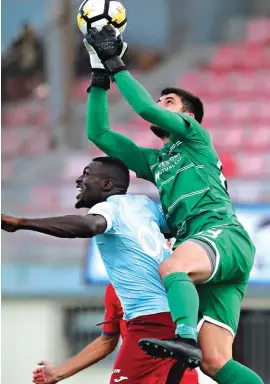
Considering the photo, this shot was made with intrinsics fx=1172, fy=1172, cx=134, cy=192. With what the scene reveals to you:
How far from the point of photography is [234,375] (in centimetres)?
456

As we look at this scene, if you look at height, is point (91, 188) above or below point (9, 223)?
above

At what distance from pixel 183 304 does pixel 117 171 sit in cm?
78

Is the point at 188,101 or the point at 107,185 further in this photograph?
the point at 188,101

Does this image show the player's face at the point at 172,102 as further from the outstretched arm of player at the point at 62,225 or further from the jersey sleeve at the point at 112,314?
the jersey sleeve at the point at 112,314

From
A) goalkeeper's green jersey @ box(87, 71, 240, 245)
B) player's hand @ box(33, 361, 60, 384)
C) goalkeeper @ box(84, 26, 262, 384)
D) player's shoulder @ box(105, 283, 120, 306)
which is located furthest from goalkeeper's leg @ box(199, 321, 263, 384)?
player's hand @ box(33, 361, 60, 384)

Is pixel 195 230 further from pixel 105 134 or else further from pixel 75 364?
pixel 75 364

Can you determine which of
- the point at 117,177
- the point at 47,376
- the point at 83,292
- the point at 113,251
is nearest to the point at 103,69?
the point at 117,177

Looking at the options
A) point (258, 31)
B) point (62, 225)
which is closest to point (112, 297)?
point (62, 225)

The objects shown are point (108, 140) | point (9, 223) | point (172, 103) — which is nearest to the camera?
point (9, 223)

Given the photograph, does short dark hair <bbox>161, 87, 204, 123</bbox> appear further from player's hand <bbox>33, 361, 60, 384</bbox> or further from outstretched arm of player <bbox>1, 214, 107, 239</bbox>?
player's hand <bbox>33, 361, 60, 384</bbox>

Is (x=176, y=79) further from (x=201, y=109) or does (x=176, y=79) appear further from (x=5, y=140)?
(x=201, y=109)

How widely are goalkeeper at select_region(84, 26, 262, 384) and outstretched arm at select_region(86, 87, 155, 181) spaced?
73 millimetres

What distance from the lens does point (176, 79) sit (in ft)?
39.1

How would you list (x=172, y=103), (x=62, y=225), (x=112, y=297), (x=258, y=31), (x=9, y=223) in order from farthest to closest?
1. (x=258, y=31)
2. (x=112, y=297)
3. (x=172, y=103)
4. (x=62, y=225)
5. (x=9, y=223)
